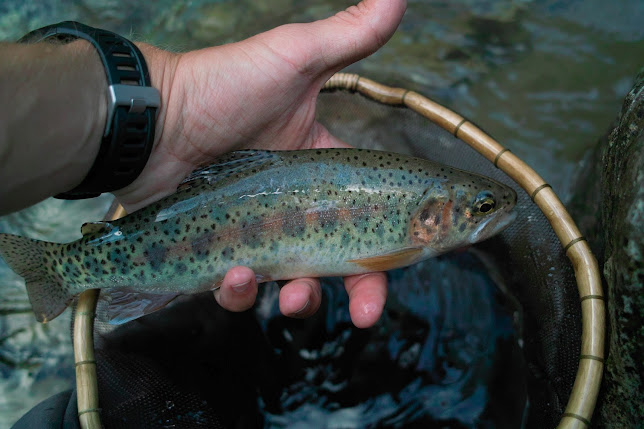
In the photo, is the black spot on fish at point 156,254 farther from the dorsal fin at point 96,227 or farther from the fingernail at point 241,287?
the fingernail at point 241,287

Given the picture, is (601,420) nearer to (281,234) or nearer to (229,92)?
(281,234)

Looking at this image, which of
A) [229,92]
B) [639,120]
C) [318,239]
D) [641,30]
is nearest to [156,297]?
[318,239]

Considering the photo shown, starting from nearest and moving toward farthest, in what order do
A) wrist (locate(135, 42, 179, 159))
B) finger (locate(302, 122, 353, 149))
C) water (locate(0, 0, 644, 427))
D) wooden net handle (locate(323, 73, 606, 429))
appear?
wooden net handle (locate(323, 73, 606, 429)) < wrist (locate(135, 42, 179, 159)) < water (locate(0, 0, 644, 427)) < finger (locate(302, 122, 353, 149))

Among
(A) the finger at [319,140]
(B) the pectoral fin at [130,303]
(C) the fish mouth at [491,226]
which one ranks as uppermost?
(A) the finger at [319,140]

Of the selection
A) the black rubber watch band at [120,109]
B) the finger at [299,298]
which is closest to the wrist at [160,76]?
the black rubber watch band at [120,109]

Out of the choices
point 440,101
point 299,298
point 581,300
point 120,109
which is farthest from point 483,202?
point 440,101

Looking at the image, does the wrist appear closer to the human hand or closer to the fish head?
the human hand

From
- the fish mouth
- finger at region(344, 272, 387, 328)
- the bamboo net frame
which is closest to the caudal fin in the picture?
the bamboo net frame
